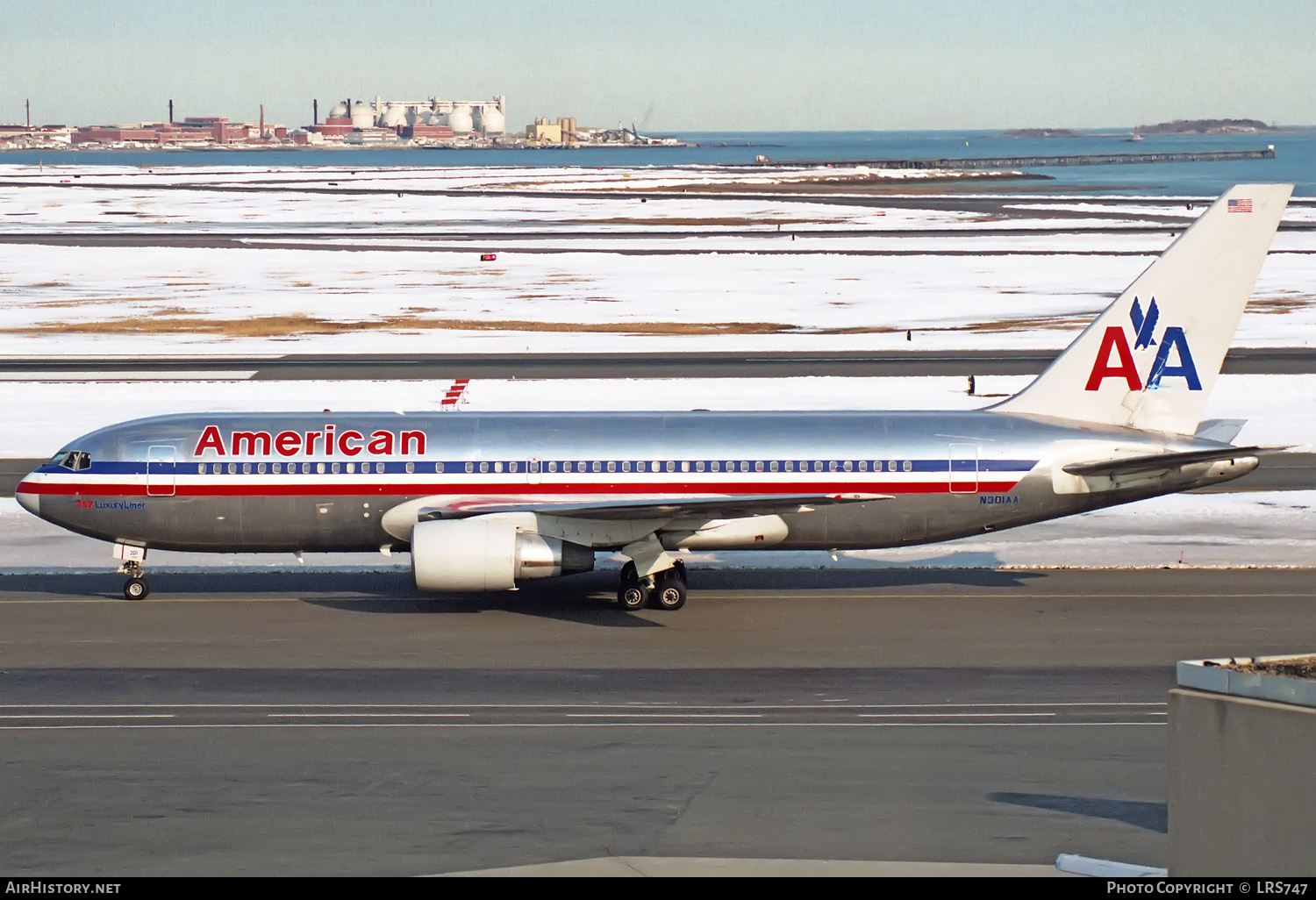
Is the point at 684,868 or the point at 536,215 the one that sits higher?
the point at 536,215

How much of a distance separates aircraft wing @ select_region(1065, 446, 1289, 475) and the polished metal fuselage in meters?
0.33

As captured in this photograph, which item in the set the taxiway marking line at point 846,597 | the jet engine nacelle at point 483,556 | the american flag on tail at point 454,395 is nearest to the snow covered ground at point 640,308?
the american flag on tail at point 454,395

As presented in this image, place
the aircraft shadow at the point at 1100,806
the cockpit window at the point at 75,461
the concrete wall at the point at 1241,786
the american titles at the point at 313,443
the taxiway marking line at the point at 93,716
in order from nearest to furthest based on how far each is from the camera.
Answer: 1. the concrete wall at the point at 1241,786
2. the aircraft shadow at the point at 1100,806
3. the taxiway marking line at the point at 93,716
4. the american titles at the point at 313,443
5. the cockpit window at the point at 75,461

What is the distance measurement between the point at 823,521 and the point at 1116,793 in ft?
44.8

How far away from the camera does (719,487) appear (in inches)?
1404

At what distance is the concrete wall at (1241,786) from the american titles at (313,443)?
2450cm

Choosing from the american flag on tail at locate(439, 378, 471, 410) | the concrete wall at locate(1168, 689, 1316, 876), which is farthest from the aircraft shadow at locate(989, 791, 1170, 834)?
the american flag on tail at locate(439, 378, 471, 410)

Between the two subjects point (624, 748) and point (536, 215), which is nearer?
point (624, 748)

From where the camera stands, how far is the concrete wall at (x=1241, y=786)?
41.8 ft

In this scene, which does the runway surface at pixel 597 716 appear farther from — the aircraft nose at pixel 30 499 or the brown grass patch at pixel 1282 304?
the brown grass patch at pixel 1282 304

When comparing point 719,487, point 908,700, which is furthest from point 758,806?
point 719,487

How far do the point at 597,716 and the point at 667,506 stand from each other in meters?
7.33

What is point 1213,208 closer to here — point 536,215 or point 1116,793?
point 1116,793

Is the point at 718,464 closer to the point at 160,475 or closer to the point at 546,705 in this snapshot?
the point at 546,705
